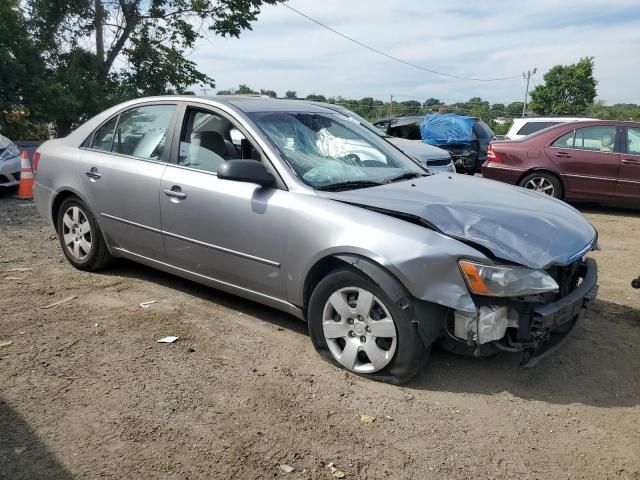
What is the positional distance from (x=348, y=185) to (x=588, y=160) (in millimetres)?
6737

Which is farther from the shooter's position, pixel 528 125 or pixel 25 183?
pixel 528 125

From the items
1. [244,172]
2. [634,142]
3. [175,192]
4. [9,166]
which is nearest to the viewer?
[244,172]

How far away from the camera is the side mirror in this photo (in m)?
3.54

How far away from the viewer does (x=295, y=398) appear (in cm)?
314

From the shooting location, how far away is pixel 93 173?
4.79 m

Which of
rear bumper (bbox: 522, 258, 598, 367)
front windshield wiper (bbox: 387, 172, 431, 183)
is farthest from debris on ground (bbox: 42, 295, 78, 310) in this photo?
rear bumper (bbox: 522, 258, 598, 367)

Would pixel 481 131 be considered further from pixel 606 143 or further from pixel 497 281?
pixel 497 281

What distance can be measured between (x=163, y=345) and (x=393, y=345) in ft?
5.18

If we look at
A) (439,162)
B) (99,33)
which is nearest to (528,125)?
(439,162)

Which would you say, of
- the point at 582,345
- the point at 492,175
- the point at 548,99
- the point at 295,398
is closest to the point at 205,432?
the point at 295,398

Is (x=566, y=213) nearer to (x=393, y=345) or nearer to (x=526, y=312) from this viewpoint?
(x=526, y=312)

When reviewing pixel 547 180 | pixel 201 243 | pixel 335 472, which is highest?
pixel 547 180

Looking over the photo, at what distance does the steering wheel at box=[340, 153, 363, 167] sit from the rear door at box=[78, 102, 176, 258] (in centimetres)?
139

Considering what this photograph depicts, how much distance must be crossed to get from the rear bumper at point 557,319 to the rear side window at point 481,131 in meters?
10.4
